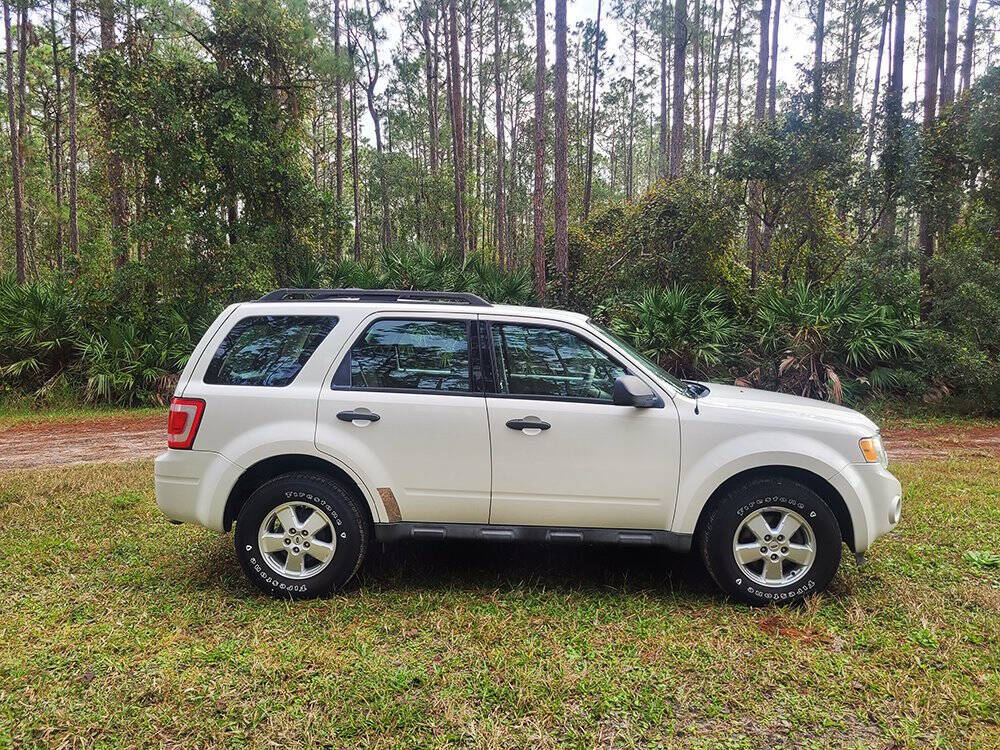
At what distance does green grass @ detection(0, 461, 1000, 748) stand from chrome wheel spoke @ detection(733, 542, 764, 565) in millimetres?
290

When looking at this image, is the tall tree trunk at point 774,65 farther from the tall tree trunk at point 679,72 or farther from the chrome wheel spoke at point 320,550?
the chrome wheel spoke at point 320,550

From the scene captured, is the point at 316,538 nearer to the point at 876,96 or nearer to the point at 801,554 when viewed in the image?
the point at 801,554

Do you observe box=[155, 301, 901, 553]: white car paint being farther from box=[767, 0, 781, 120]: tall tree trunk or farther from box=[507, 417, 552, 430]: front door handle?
box=[767, 0, 781, 120]: tall tree trunk

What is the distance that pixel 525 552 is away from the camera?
15.1 feet

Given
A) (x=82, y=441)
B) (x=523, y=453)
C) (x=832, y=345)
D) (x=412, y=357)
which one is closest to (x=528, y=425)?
(x=523, y=453)

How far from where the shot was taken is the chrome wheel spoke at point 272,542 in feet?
12.2

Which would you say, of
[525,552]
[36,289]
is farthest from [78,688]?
[36,289]

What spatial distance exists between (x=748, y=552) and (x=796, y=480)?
51 cm

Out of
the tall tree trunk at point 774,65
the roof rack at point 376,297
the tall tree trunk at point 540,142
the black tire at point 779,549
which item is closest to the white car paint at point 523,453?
the black tire at point 779,549

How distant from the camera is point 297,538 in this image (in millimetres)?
3723

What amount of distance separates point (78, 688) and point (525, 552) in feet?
8.84

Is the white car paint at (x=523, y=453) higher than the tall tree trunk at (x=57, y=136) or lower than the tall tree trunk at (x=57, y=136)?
lower

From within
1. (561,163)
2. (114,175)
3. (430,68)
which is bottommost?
(114,175)

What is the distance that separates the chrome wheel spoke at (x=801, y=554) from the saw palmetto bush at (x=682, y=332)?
7770mm
